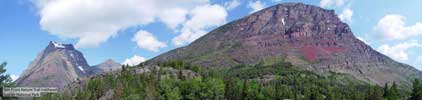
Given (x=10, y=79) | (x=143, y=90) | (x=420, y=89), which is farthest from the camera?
(x=143, y=90)

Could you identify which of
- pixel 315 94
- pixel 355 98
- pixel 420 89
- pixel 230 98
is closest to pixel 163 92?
pixel 230 98

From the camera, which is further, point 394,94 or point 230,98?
point 230,98

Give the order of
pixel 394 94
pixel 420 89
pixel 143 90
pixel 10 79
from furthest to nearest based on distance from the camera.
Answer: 1. pixel 143 90
2. pixel 394 94
3. pixel 420 89
4. pixel 10 79

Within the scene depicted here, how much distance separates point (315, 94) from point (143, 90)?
66581 millimetres

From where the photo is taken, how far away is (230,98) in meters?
199

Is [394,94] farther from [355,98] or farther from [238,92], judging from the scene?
[238,92]

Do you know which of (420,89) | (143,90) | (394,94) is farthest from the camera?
(143,90)

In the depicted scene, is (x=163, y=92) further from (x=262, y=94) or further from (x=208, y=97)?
(x=262, y=94)

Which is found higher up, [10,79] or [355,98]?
[10,79]

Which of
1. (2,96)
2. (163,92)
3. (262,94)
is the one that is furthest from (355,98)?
(2,96)

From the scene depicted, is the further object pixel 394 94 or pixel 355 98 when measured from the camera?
pixel 355 98

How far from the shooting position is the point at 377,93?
186 metres

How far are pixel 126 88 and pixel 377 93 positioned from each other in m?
94.2

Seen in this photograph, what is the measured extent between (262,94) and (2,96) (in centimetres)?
13974
